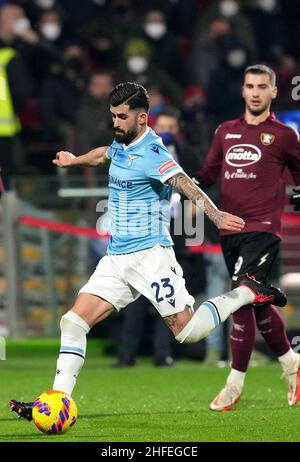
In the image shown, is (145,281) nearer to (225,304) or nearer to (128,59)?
(225,304)

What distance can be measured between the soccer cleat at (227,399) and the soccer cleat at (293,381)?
16.4 inches

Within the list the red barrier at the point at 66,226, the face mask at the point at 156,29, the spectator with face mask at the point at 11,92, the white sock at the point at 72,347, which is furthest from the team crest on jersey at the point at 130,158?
the face mask at the point at 156,29

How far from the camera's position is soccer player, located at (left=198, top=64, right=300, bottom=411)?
33.2ft

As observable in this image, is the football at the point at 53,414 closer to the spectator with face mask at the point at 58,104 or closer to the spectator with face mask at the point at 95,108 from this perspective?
the spectator with face mask at the point at 95,108

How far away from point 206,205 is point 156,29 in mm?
10747

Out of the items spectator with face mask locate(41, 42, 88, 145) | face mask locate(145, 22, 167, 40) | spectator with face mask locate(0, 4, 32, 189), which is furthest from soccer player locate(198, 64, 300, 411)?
face mask locate(145, 22, 167, 40)

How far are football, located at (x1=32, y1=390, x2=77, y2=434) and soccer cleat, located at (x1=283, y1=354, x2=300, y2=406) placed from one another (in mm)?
2383

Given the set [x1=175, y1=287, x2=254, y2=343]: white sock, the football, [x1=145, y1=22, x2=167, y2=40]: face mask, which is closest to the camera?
the football

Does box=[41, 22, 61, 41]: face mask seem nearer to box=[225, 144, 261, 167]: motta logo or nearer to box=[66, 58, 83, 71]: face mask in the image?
box=[66, 58, 83, 71]: face mask

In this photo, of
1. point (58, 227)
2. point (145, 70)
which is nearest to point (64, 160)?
point (58, 227)

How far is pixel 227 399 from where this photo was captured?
9.99 meters

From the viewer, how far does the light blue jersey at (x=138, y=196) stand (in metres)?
8.93

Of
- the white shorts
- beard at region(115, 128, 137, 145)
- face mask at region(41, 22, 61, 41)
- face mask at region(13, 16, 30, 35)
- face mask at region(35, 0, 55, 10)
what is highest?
face mask at region(35, 0, 55, 10)

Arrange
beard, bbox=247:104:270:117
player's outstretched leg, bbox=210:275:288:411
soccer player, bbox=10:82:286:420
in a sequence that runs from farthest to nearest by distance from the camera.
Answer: beard, bbox=247:104:270:117 < player's outstretched leg, bbox=210:275:288:411 < soccer player, bbox=10:82:286:420
